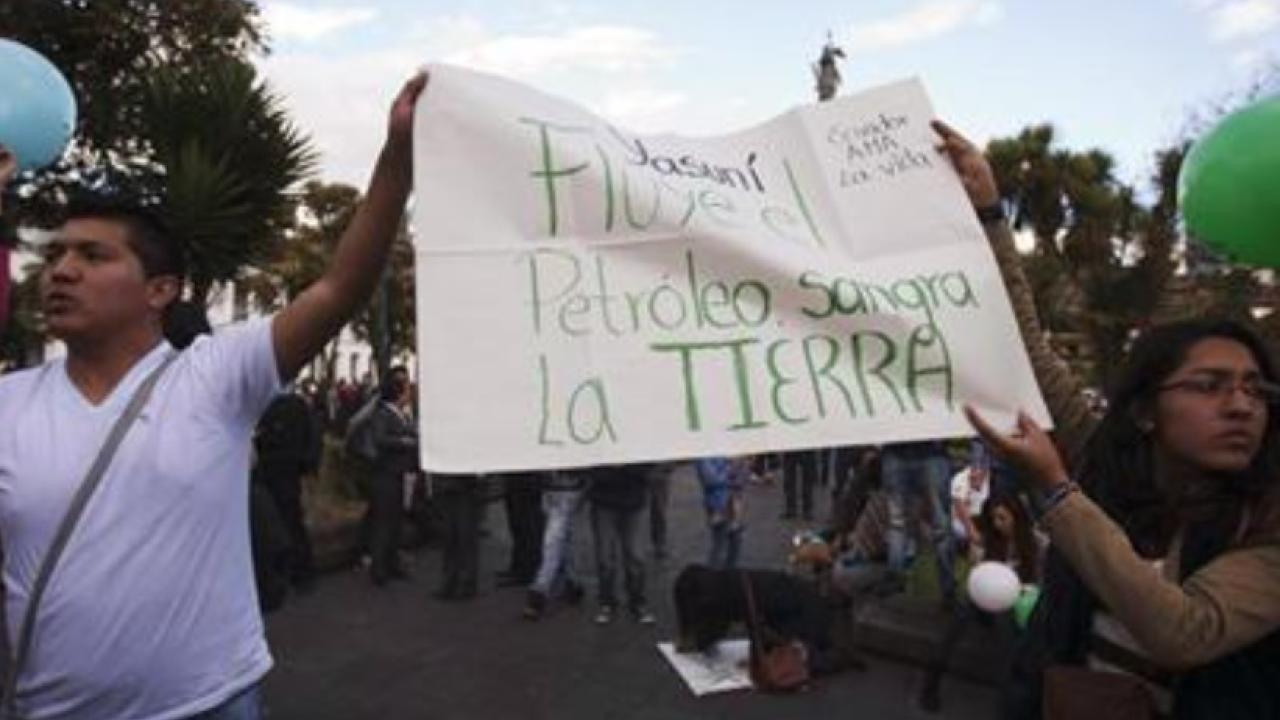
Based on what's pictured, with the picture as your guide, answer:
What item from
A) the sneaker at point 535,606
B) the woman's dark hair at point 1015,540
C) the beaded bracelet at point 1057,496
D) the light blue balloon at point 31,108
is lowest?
the sneaker at point 535,606

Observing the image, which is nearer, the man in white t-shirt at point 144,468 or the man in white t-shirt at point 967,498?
the man in white t-shirt at point 144,468

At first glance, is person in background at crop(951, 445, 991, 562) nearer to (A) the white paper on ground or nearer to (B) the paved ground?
(B) the paved ground

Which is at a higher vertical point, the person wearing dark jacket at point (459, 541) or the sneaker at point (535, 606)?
the person wearing dark jacket at point (459, 541)

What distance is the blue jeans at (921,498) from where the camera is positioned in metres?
7.52

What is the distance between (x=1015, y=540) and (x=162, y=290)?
4.52 m

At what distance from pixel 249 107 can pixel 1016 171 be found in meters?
23.7

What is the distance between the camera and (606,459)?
2164mm

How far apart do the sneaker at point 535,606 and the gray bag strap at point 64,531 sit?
6171mm

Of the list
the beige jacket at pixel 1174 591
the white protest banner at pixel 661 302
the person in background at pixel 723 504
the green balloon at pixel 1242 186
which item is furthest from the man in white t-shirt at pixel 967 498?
the beige jacket at pixel 1174 591

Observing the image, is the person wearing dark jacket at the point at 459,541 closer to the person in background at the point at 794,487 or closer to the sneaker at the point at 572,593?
the sneaker at the point at 572,593

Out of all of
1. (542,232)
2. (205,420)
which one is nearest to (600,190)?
(542,232)

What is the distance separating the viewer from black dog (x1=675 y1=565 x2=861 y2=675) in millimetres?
6605

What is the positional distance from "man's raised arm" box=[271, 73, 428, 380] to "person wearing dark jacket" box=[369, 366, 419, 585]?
278 inches

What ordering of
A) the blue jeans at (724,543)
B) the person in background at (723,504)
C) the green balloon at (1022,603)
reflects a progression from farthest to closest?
the blue jeans at (724,543) → the person in background at (723,504) → the green balloon at (1022,603)
